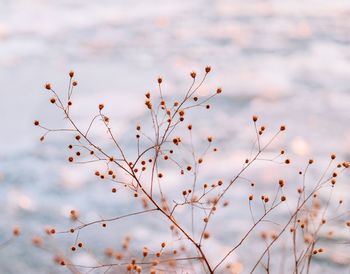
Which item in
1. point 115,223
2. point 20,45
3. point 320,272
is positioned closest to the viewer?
point 320,272

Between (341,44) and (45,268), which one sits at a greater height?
(341,44)

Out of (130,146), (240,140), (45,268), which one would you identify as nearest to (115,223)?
(45,268)

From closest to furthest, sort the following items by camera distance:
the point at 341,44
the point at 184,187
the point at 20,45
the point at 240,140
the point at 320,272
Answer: the point at 320,272
the point at 184,187
the point at 240,140
the point at 341,44
the point at 20,45

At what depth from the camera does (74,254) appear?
3.94m

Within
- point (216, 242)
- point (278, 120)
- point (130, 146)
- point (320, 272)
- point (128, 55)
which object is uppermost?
point (128, 55)

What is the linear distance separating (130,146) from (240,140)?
985 mm

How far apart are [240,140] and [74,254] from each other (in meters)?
2.06

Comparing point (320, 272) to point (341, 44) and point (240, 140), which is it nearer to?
point (240, 140)

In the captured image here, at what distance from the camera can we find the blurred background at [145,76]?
4.73m

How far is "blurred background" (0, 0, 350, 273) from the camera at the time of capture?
473 centimetres

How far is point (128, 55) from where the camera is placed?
7.31 meters

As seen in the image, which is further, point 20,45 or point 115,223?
point 20,45

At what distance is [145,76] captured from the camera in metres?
6.66

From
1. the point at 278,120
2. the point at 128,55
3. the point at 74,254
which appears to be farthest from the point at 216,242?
the point at 128,55
